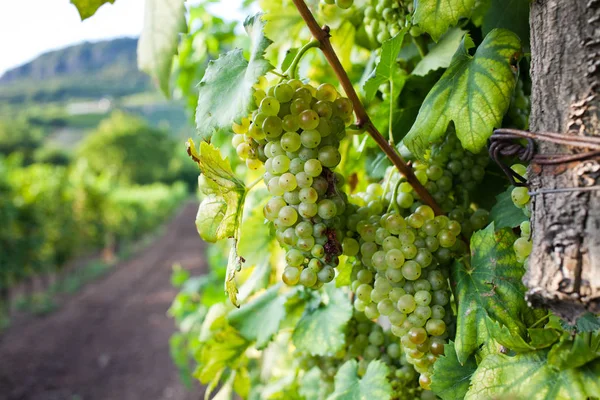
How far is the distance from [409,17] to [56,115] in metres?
54.1

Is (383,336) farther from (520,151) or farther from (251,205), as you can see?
(251,205)

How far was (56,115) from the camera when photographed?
A: 1907 inches

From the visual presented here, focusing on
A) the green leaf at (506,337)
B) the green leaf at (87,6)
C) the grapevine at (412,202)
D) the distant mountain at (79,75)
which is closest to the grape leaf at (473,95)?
the grapevine at (412,202)

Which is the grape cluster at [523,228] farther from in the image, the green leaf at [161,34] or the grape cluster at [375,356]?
the green leaf at [161,34]

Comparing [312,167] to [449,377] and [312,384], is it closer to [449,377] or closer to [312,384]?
[449,377]

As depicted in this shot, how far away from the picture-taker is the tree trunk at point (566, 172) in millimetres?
479

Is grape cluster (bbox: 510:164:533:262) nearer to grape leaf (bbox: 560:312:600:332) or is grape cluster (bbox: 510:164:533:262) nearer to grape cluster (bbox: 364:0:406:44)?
grape leaf (bbox: 560:312:600:332)

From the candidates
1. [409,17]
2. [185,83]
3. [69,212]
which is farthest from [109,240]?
[409,17]

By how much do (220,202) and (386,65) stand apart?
338mm

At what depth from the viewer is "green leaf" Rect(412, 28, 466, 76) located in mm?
770

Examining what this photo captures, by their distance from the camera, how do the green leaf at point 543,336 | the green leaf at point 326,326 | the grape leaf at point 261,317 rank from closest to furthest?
the green leaf at point 543,336 < the green leaf at point 326,326 < the grape leaf at point 261,317

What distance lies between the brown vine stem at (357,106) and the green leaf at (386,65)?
5cm

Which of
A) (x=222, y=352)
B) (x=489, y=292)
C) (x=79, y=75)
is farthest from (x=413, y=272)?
(x=79, y=75)

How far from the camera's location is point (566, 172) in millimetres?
521
